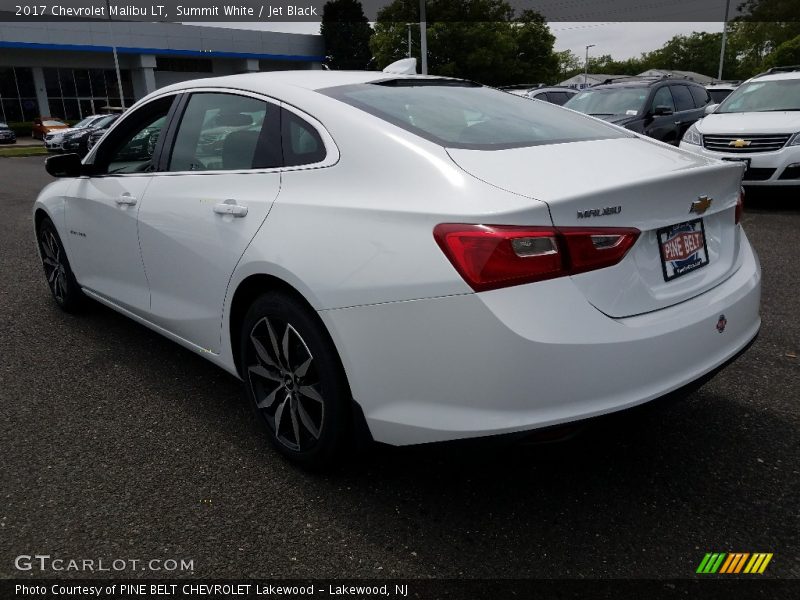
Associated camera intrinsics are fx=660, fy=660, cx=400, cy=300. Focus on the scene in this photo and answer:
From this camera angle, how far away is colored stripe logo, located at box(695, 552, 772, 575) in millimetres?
2150

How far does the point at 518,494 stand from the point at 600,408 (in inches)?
26.7

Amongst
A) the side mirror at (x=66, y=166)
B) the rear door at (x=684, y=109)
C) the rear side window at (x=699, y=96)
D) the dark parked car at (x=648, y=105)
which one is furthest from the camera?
the rear side window at (x=699, y=96)

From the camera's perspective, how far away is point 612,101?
11.2m

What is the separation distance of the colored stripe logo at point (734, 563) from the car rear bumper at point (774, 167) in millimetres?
6596

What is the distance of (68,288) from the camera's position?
460 centimetres

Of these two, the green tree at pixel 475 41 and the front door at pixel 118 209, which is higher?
the green tree at pixel 475 41

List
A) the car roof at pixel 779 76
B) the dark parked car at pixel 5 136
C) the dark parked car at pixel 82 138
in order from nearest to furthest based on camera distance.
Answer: the car roof at pixel 779 76
the dark parked car at pixel 82 138
the dark parked car at pixel 5 136

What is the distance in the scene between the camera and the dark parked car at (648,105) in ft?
34.4

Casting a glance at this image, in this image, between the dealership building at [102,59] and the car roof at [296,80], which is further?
A: the dealership building at [102,59]

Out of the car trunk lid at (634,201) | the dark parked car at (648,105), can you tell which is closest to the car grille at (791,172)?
the dark parked car at (648,105)

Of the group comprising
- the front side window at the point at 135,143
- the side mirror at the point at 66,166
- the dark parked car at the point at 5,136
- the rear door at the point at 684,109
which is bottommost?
the dark parked car at the point at 5,136

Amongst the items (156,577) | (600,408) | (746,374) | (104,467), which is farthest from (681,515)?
(104,467)

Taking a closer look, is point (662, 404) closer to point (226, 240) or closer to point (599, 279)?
point (599, 279)

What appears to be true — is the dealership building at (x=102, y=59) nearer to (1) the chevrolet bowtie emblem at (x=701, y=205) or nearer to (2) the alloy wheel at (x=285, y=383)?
(2) the alloy wheel at (x=285, y=383)
